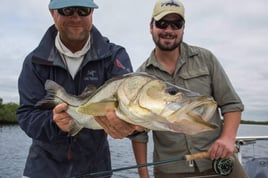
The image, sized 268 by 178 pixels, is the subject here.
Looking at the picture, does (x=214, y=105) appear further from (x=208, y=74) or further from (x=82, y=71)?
(x=208, y=74)

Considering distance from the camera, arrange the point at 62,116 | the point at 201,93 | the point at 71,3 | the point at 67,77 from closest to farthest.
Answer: the point at 62,116 → the point at 71,3 → the point at 67,77 → the point at 201,93

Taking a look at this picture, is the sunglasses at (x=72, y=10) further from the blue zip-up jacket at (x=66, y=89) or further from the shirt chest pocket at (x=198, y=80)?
the shirt chest pocket at (x=198, y=80)

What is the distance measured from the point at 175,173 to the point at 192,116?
243cm

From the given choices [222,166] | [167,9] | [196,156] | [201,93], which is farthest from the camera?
[167,9]

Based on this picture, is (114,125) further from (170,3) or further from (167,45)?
(170,3)

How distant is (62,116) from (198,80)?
83.8 inches

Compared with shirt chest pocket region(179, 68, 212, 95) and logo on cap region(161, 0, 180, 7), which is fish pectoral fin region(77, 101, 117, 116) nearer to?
shirt chest pocket region(179, 68, 212, 95)

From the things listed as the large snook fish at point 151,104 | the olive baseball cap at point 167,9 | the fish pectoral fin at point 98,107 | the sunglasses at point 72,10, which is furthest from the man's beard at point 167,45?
the fish pectoral fin at point 98,107

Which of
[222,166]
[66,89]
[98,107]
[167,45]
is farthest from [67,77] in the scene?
[222,166]

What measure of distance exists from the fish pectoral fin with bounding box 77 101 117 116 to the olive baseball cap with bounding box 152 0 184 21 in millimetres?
2255

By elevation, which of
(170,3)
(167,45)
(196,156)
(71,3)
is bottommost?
(196,156)

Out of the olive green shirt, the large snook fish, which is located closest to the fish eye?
the large snook fish

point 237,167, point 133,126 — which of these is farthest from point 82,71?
point 237,167

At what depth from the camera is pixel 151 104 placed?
2602 millimetres
